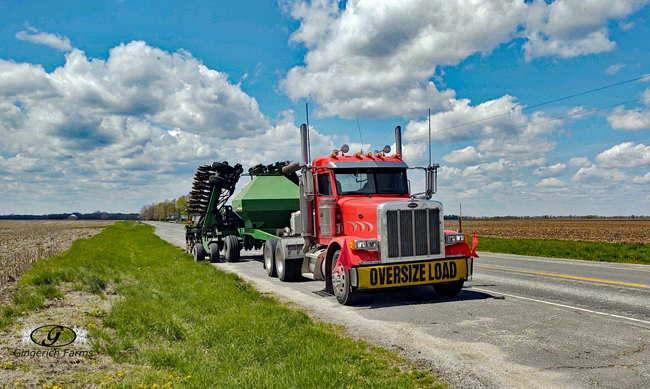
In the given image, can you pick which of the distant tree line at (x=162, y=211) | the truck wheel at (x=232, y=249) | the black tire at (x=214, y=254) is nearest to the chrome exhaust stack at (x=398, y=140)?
the truck wheel at (x=232, y=249)

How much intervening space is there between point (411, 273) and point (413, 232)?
2.54ft

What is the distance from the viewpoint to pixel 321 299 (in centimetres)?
992

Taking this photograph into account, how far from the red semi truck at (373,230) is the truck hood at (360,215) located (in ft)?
0.06

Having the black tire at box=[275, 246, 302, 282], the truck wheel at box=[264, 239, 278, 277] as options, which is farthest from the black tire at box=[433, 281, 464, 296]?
the truck wheel at box=[264, 239, 278, 277]

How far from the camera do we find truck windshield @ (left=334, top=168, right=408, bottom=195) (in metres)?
10.6

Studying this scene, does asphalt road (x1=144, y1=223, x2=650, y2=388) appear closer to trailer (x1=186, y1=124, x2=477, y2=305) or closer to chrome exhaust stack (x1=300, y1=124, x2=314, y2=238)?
trailer (x1=186, y1=124, x2=477, y2=305)

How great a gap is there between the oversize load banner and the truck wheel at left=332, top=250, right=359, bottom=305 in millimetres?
330

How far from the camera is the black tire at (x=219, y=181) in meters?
19.5

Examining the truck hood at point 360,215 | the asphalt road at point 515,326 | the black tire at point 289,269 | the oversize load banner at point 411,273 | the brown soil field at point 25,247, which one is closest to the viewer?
the asphalt road at point 515,326

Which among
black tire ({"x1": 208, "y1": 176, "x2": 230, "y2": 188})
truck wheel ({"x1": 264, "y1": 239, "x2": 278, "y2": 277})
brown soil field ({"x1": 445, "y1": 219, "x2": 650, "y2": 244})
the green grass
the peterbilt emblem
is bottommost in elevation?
brown soil field ({"x1": 445, "y1": 219, "x2": 650, "y2": 244})

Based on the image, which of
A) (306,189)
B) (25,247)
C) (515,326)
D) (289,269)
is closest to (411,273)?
(515,326)

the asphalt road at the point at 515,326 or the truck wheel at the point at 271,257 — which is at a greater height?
the truck wheel at the point at 271,257

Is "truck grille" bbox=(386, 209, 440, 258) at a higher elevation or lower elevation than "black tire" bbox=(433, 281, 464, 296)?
higher

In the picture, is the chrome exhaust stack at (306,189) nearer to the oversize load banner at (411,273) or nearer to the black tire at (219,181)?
the oversize load banner at (411,273)
